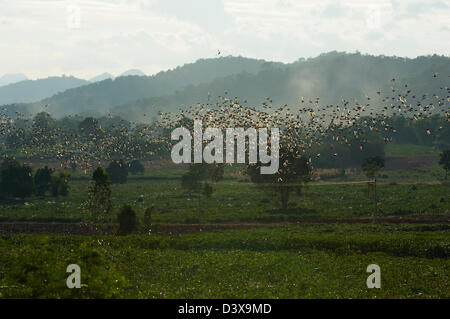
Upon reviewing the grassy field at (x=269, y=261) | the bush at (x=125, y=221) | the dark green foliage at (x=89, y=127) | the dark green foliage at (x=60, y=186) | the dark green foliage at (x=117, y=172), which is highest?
the dark green foliage at (x=89, y=127)

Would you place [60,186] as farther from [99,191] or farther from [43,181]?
[99,191]

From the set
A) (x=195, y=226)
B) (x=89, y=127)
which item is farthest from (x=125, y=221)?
(x=89, y=127)

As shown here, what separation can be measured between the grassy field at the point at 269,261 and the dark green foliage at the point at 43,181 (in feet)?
145

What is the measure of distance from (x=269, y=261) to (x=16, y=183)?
64.1 metres

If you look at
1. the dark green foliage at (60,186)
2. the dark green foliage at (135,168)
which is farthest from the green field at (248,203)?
the dark green foliage at (135,168)

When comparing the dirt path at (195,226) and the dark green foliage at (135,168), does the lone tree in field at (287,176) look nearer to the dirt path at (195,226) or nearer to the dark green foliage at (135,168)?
the dirt path at (195,226)

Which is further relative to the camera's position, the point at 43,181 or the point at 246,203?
the point at 43,181

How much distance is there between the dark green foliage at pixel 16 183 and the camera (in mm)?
90812

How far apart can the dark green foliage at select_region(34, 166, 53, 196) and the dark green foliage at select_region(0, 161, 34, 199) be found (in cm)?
451

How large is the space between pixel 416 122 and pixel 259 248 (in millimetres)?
144267

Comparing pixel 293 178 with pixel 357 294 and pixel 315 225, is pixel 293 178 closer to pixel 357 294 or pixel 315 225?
pixel 315 225

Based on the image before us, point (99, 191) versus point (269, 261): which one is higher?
point (99, 191)

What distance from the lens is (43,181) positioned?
98500mm
